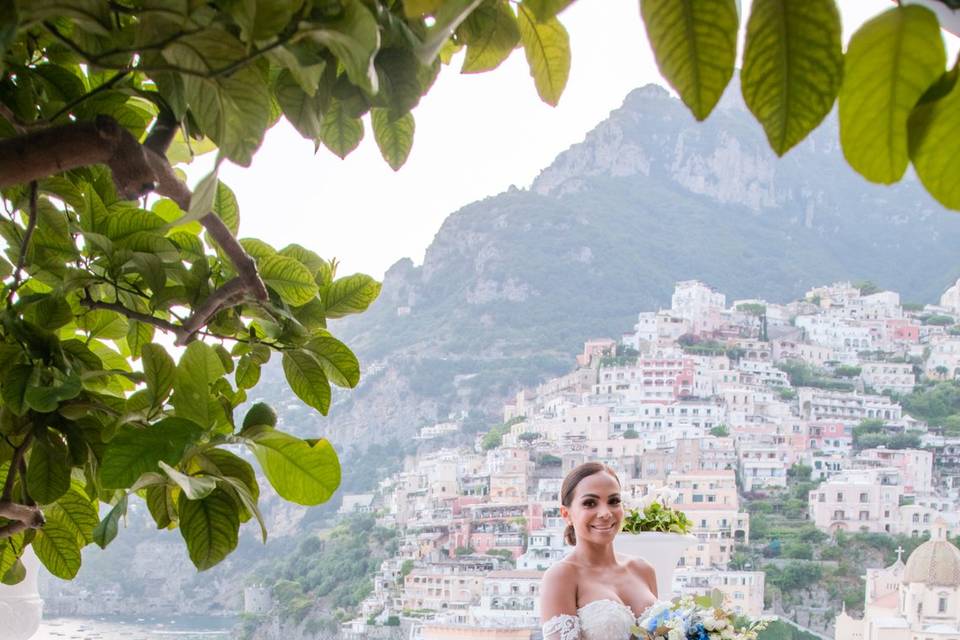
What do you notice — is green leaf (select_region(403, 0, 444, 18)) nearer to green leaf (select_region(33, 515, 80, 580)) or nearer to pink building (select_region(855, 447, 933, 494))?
green leaf (select_region(33, 515, 80, 580))

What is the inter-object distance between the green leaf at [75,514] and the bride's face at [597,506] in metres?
2.77

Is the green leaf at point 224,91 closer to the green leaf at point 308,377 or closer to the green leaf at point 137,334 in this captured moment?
the green leaf at point 308,377

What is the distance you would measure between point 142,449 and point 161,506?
0.14m

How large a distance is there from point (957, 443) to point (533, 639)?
12.3m

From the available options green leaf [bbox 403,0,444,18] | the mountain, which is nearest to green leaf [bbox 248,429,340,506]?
green leaf [bbox 403,0,444,18]

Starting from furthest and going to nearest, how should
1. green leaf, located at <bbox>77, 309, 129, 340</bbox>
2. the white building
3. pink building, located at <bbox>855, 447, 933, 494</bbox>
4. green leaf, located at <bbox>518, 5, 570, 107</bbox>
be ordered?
pink building, located at <bbox>855, 447, 933, 494</bbox> → the white building → green leaf, located at <bbox>77, 309, 129, 340</bbox> → green leaf, located at <bbox>518, 5, 570, 107</bbox>

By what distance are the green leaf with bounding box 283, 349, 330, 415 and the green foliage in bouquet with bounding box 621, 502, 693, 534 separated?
11.0 ft

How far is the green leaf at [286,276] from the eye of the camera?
51 cm

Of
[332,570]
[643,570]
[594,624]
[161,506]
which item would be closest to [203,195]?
[161,506]

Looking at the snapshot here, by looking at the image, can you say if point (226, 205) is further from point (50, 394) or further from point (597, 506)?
point (597, 506)

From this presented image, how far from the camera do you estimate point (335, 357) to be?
0.53m

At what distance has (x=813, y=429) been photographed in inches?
974

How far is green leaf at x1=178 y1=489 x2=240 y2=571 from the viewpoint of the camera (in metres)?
0.40

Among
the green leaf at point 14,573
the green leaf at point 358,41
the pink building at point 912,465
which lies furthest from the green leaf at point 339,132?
the pink building at point 912,465
